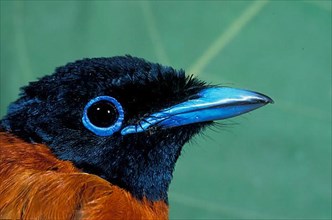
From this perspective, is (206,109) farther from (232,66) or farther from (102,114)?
(232,66)

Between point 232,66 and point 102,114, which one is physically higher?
point 232,66

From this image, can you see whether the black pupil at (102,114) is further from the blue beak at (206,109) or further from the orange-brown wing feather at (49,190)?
the orange-brown wing feather at (49,190)

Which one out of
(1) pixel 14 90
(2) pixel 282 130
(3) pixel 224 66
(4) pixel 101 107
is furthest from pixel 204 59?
(4) pixel 101 107

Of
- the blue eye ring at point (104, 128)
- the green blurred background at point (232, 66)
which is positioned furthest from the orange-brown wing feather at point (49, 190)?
the green blurred background at point (232, 66)

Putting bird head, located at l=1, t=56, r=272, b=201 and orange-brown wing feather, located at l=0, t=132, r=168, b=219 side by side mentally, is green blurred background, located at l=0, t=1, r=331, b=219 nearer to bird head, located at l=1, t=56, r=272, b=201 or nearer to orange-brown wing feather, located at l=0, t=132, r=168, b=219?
bird head, located at l=1, t=56, r=272, b=201

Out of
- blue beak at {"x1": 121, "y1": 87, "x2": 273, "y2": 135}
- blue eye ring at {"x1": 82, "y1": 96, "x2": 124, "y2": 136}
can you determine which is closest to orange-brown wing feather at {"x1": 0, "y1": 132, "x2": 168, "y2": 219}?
blue eye ring at {"x1": 82, "y1": 96, "x2": 124, "y2": 136}

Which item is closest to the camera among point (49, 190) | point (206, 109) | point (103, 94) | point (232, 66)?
point (49, 190)

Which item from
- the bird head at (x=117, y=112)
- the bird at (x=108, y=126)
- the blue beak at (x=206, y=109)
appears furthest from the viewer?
the blue beak at (x=206, y=109)

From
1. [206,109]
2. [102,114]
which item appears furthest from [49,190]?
[206,109]
